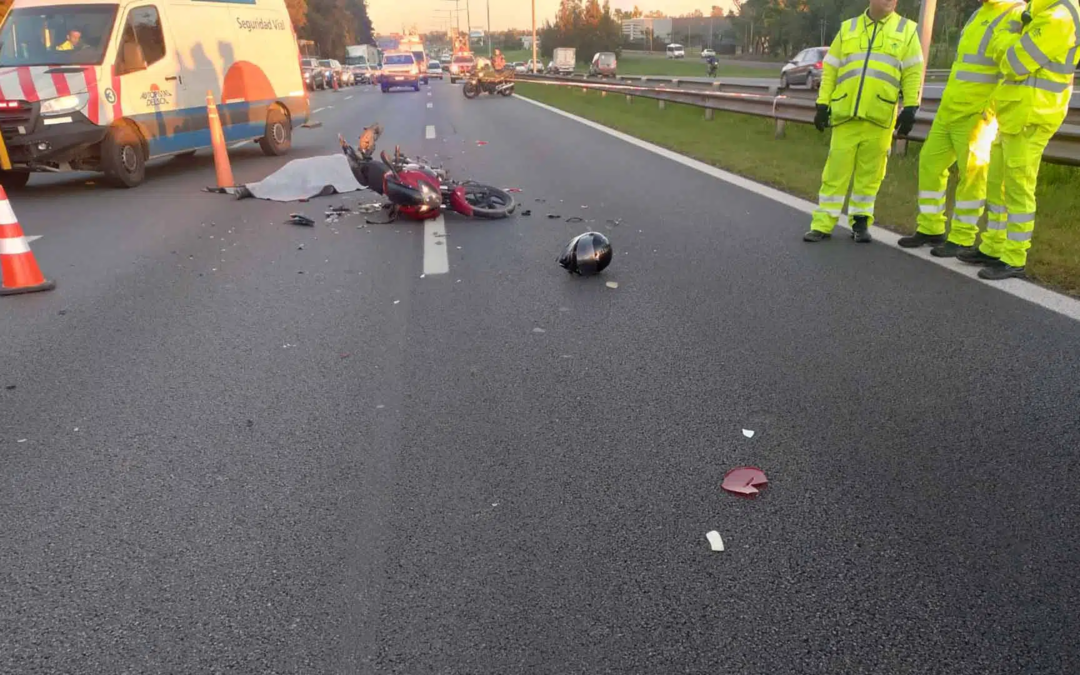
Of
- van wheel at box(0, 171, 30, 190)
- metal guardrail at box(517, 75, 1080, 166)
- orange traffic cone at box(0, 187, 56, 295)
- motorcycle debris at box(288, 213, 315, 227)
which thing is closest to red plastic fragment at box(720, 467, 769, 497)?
orange traffic cone at box(0, 187, 56, 295)

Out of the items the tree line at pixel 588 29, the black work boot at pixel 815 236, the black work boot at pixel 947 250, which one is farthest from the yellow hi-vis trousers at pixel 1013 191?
the tree line at pixel 588 29

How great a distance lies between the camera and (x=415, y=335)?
4.78m

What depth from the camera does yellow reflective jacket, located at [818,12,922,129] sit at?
20.7ft

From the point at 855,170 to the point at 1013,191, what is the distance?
5.12 feet

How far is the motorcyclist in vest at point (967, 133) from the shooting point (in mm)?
5496

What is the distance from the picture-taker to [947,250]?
6.09 meters

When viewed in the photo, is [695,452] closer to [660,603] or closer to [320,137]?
[660,603]

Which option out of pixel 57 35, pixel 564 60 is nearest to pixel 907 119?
pixel 57 35

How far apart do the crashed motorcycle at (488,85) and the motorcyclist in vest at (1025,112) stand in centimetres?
3052

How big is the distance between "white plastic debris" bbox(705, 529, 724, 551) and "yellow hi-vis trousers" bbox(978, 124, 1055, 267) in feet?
13.0

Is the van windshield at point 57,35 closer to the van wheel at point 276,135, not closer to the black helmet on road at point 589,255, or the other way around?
the van wheel at point 276,135

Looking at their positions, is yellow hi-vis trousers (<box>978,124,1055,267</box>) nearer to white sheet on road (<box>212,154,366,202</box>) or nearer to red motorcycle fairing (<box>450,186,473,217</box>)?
red motorcycle fairing (<box>450,186,473,217</box>)

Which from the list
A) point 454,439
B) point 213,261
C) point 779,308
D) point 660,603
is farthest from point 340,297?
point 660,603

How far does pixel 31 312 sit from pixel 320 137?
13.1 metres
